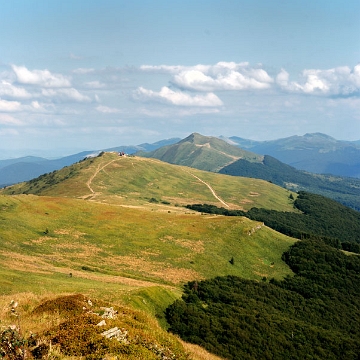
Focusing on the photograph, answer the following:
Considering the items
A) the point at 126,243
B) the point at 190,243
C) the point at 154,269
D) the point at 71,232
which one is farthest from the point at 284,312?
the point at 71,232

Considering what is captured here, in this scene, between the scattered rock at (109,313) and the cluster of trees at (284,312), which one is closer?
the scattered rock at (109,313)

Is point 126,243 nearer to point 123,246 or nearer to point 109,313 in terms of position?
point 123,246

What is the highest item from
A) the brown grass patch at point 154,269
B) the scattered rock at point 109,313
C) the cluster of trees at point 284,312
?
the scattered rock at point 109,313

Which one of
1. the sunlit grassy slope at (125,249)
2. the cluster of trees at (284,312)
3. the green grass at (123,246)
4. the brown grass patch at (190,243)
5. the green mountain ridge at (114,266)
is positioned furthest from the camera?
the brown grass patch at (190,243)

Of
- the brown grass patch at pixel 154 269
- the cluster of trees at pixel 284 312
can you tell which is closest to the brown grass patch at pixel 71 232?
the brown grass patch at pixel 154 269

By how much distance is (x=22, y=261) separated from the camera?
65.4 metres

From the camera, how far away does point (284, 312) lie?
86.9 m

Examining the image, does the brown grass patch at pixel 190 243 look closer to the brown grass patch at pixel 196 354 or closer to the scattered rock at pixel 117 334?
the brown grass patch at pixel 196 354

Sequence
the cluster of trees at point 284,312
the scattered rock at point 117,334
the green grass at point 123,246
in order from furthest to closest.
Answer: the green grass at point 123,246 < the cluster of trees at point 284,312 < the scattered rock at point 117,334

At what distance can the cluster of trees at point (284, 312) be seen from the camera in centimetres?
5425

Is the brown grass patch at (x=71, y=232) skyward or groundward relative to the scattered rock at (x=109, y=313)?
groundward

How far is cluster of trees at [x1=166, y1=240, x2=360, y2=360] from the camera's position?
5425 centimetres

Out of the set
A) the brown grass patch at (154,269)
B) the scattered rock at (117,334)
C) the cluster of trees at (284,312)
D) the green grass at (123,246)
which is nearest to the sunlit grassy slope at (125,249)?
the brown grass patch at (154,269)

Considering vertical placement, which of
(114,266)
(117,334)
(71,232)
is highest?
(117,334)
